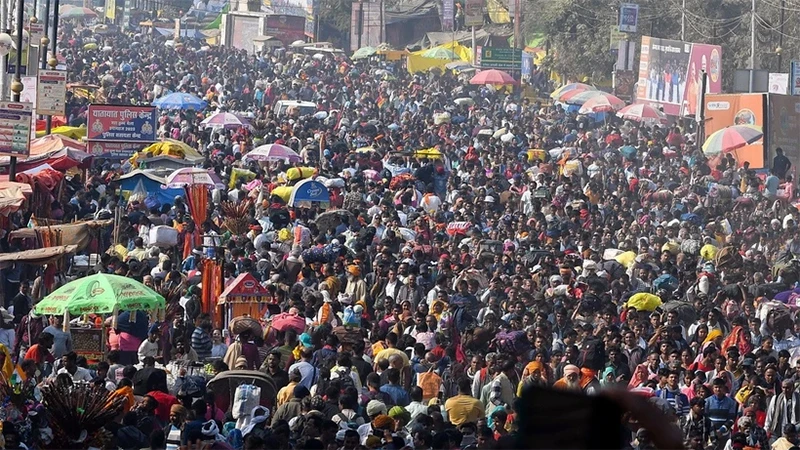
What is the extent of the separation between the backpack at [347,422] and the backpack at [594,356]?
2678mm

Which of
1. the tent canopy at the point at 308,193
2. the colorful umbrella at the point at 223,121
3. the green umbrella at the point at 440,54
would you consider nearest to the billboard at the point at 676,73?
the colorful umbrella at the point at 223,121

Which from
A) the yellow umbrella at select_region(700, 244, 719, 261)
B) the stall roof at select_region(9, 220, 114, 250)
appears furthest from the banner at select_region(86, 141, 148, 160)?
the yellow umbrella at select_region(700, 244, 719, 261)

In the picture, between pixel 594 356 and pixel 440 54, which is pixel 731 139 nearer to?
pixel 594 356

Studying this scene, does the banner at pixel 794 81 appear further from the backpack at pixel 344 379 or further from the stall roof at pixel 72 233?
the backpack at pixel 344 379

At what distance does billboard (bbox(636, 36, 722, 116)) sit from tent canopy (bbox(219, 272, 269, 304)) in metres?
25.5

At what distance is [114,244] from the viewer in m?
17.0

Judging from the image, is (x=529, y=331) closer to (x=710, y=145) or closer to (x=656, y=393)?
(x=656, y=393)

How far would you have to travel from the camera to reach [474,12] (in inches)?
2205

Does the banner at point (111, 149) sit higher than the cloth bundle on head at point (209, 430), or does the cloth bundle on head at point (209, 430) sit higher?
the banner at point (111, 149)

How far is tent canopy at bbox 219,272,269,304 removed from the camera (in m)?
13.2

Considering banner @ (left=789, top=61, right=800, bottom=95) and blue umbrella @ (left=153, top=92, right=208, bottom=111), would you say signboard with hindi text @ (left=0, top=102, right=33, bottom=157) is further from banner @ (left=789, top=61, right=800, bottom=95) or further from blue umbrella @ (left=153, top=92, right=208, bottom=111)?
banner @ (left=789, top=61, right=800, bottom=95)

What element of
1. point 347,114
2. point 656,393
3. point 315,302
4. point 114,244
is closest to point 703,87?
point 347,114

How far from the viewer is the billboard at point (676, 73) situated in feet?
125

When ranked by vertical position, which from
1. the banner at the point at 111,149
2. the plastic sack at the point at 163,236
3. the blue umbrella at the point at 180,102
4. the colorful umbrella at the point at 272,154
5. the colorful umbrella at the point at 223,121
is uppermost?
the blue umbrella at the point at 180,102
